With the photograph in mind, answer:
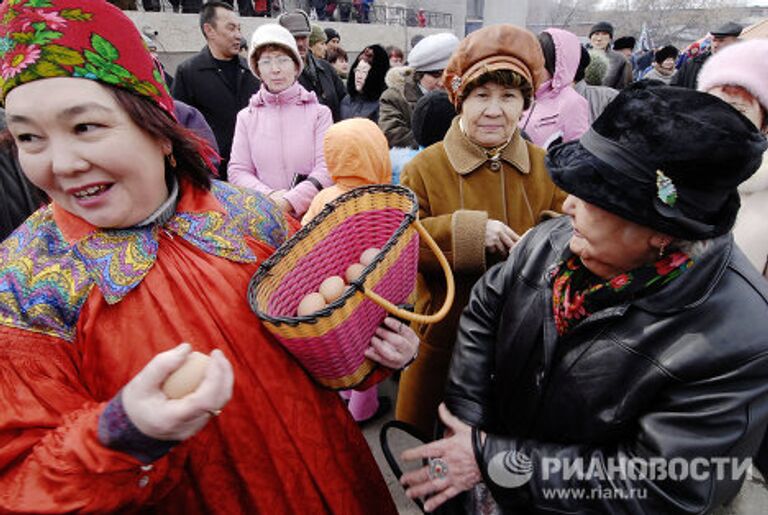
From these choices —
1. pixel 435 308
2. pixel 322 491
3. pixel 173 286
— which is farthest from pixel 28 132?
pixel 435 308

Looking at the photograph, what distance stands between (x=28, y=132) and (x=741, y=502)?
7.46ft

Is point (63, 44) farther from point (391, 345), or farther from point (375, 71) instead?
point (375, 71)

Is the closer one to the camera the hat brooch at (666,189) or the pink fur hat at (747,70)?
the hat brooch at (666,189)

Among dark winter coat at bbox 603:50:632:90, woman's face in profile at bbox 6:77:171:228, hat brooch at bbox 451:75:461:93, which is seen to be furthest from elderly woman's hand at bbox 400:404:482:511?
dark winter coat at bbox 603:50:632:90

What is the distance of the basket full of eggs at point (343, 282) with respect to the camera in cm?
106

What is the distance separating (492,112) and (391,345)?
1.16 metres

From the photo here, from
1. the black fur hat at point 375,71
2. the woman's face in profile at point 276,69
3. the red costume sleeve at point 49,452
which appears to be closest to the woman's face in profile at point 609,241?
the red costume sleeve at point 49,452

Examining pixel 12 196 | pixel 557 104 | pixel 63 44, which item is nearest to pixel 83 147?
pixel 63 44

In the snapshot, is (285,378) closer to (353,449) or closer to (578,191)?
(353,449)

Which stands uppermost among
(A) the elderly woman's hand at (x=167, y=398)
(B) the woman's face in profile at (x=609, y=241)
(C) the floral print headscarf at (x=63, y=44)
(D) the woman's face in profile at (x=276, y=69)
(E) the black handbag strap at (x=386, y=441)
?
(C) the floral print headscarf at (x=63, y=44)

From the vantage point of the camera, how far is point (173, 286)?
3.77 ft

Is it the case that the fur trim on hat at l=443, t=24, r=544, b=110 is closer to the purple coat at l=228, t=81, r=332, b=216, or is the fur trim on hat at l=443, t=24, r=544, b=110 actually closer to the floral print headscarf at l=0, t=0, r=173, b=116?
the floral print headscarf at l=0, t=0, r=173, b=116

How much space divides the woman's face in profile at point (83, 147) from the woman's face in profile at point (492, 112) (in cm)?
134

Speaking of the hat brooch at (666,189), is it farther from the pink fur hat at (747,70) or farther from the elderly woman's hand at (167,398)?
the pink fur hat at (747,70)
